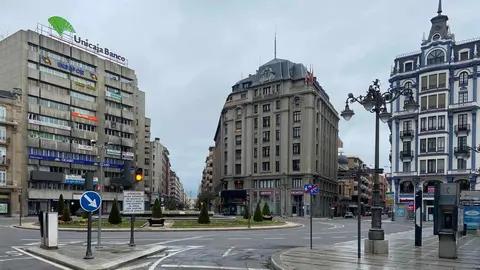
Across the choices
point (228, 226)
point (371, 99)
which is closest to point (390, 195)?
point (228, 226)

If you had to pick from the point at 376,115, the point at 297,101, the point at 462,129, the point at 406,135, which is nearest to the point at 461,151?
the point at 462,129

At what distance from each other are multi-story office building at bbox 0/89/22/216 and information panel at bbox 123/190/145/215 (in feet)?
174

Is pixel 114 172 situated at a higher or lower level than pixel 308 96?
lower

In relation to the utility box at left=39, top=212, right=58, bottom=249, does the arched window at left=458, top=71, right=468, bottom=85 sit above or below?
above

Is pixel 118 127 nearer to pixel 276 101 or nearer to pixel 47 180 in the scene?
pixel 47 180

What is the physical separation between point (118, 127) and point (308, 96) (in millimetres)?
35847

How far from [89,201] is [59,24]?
69217 millimetres

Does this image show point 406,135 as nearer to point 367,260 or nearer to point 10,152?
point 10,152

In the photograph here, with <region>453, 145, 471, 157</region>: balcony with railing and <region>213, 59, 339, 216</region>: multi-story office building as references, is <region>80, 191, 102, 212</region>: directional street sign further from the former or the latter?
<region>213, 59, 339, 216</region>: multi-story office building

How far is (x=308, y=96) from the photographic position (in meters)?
84.2

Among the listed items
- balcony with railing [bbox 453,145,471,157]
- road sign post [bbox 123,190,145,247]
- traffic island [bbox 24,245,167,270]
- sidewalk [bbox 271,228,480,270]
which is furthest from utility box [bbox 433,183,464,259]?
balcony with railing [bbox 453,145,471,157]

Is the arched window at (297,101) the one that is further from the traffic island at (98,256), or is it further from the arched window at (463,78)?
the traffic island at (98,256)

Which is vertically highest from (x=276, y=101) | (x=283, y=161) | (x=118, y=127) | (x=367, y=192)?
(x=276, y=101)

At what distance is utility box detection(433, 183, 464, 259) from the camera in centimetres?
1568
